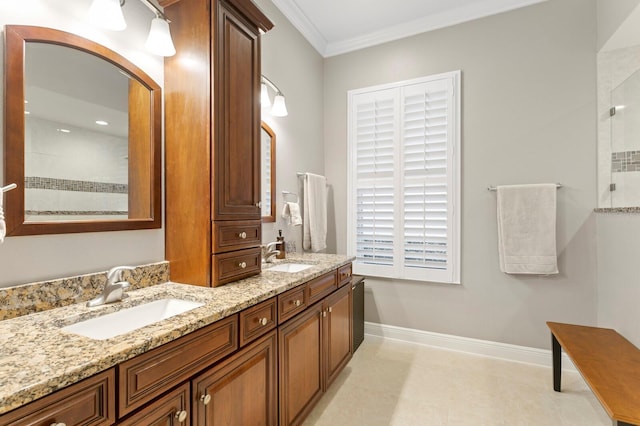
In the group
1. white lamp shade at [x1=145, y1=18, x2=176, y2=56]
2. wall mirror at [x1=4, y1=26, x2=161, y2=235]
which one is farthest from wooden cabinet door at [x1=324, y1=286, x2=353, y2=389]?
white lamp shade at [x1=145, y1=18, x2=176, y2=56]

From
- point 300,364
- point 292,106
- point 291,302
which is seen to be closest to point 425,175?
point 292,106

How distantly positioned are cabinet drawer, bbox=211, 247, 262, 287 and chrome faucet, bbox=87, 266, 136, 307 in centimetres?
37

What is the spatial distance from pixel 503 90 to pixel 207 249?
2729 mm

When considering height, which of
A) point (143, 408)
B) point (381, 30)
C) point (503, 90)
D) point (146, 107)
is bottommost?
point (143, 408)

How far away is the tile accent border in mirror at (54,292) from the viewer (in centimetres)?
104

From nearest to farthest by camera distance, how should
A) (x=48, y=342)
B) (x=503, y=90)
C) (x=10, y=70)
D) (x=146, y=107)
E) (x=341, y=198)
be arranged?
(x=48, y=342), (x=10, y=70), (x=146, y=107), (x=503, y=90), (x=341, y=198)

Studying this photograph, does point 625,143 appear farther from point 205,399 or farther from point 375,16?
point 205,399

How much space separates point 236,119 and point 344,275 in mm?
1335

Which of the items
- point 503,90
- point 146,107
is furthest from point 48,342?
Answer: point 503,90

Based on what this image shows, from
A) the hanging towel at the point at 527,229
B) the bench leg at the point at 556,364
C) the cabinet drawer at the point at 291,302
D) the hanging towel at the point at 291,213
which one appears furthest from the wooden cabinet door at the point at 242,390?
the hanging towel at the point at 527,229

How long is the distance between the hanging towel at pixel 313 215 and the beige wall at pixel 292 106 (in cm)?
9

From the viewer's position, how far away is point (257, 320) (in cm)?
134

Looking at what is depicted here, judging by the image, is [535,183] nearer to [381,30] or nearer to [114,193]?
[381,30]

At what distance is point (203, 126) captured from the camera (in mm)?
1490
